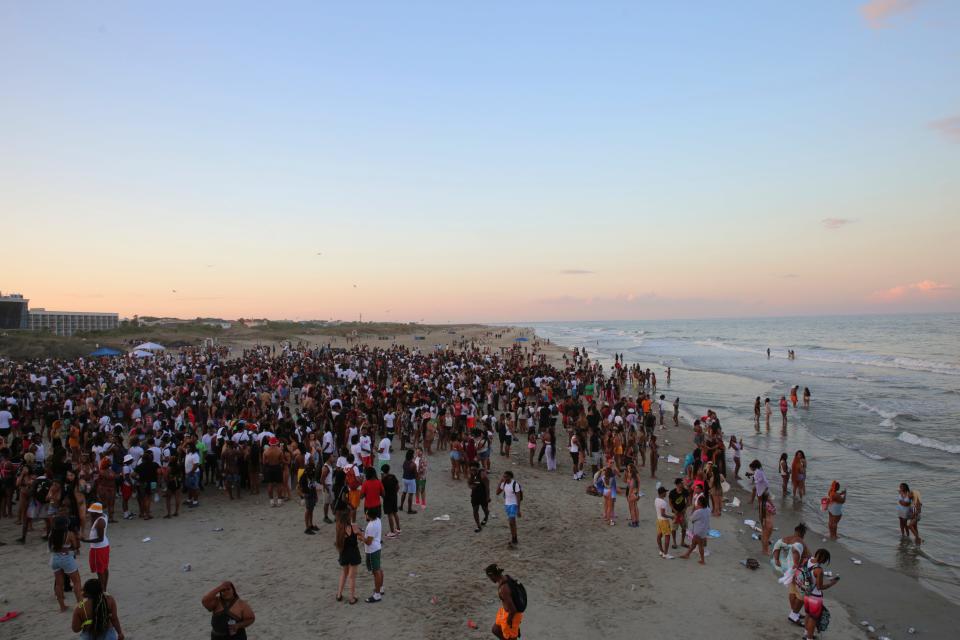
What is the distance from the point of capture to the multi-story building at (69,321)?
232ft

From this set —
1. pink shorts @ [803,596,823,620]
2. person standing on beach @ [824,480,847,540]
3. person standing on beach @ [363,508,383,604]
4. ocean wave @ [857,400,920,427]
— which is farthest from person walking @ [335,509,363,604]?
ocean wave @ [857,400,920,427]

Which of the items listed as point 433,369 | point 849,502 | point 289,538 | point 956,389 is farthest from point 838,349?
point 289,538

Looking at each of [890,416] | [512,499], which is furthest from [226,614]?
[890,416]

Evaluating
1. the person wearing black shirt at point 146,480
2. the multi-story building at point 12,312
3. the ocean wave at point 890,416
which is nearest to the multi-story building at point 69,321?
the multi-story building at point 12,312

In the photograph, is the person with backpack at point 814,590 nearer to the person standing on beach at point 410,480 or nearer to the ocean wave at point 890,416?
the person standing on beach at point 410,480

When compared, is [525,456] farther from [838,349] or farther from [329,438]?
[838,349]

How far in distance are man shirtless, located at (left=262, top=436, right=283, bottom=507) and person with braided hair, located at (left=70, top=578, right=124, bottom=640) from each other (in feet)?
20.8

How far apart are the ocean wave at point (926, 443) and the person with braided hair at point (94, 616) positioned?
23.8m

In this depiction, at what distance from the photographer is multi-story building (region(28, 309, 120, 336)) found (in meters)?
70.6

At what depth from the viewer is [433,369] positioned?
30.0 m

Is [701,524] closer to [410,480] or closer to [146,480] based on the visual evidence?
[410,480]

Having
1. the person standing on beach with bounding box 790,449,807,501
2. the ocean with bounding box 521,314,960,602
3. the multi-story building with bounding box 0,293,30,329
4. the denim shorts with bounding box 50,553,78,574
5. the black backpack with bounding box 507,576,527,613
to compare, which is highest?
the multi-story building with bounding box 0,293,30,329

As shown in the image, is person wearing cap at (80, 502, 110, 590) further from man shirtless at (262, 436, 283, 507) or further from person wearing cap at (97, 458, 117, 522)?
man shirtless at (262, 436, 283, 507)

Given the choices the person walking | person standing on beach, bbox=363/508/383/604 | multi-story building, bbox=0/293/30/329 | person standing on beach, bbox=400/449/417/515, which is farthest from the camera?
multi-story building, bbox=0/293/30/329
